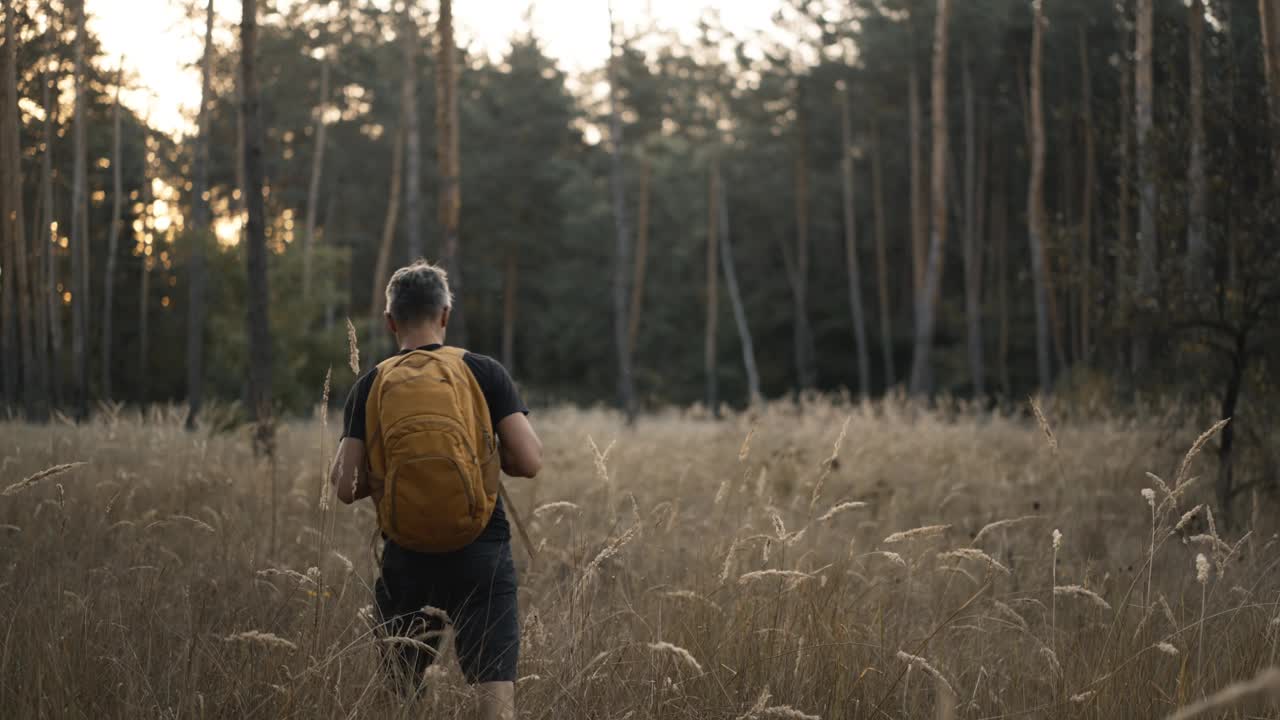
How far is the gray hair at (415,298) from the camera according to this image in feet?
10.7

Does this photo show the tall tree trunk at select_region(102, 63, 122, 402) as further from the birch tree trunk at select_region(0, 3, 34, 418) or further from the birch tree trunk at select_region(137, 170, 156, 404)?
the birch tree trunk at select_region(0, 3, 34, 418)

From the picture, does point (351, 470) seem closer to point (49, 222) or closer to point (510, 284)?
point (49, 222)

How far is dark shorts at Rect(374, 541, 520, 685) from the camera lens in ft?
10.4

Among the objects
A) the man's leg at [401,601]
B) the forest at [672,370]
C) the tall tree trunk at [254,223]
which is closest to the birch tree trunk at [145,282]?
the forest at [672,370]

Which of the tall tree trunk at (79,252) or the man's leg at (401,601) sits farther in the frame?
the tall tree trunk at (79,252)

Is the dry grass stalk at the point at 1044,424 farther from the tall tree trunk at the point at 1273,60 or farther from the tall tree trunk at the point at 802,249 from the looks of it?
the tall tree trunk at the point at 802,249

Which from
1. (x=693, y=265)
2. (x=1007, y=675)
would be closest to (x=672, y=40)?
(x=693, y=265)

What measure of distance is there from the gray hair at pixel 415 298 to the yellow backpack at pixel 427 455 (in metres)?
0.19

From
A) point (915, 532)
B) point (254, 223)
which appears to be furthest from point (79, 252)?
point (915, 532)

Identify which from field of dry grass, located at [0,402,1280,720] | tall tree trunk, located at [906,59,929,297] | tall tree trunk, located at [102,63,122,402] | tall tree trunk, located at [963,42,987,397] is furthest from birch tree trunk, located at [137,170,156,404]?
tall tree trunk, located at [963,42,987,397]

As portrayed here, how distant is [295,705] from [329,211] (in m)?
39.1

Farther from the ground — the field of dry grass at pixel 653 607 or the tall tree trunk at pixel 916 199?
the tall tree trunk at pixel 916 199

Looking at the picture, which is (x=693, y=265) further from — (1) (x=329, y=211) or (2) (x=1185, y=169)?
(2) (x=1185, y=169)

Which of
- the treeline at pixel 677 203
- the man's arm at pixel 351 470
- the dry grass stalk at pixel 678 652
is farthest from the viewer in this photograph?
the treeline at pixel 677 203
